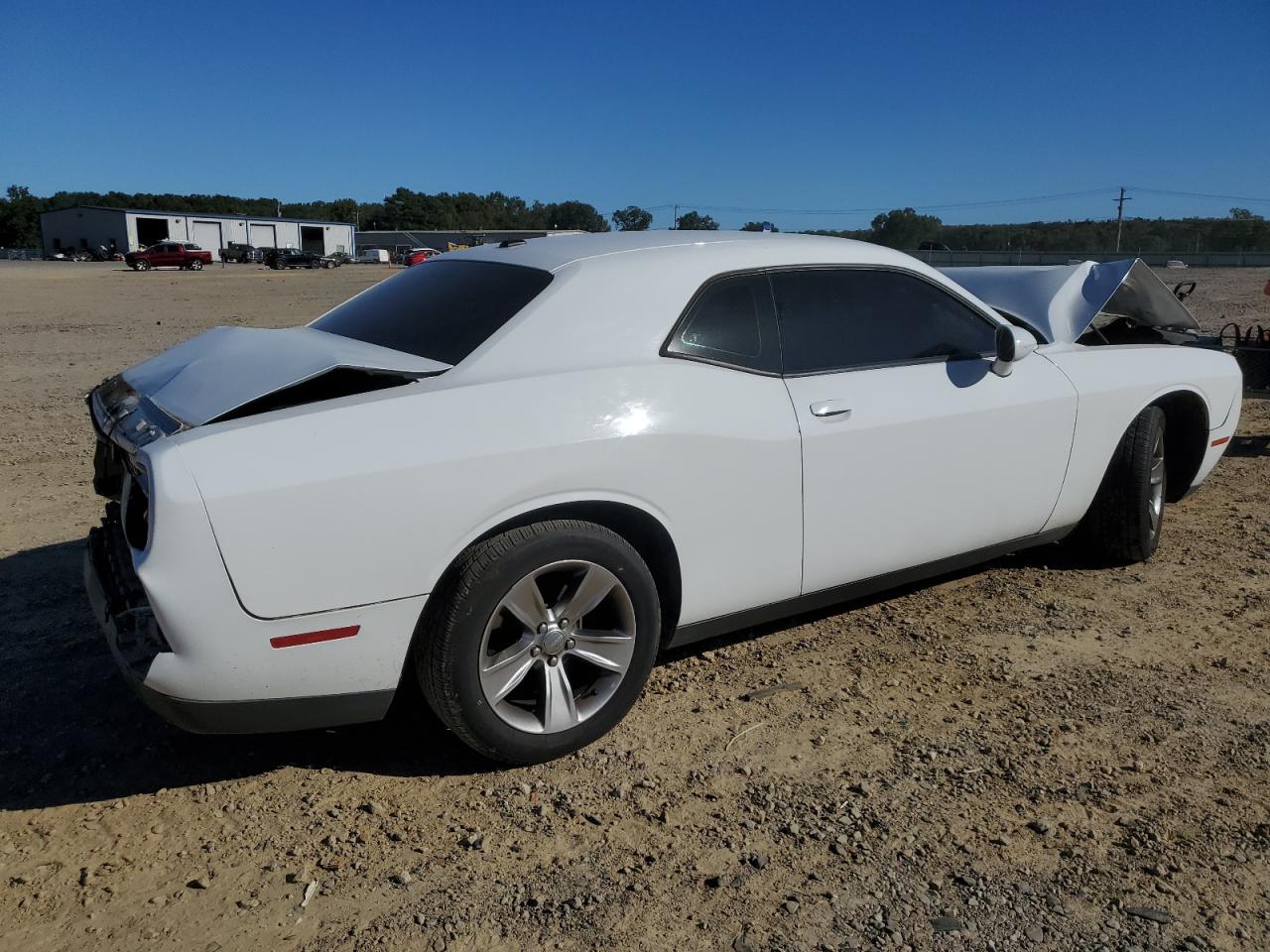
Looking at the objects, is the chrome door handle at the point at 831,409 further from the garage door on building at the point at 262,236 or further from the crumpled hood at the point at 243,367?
the garage door on building at the point at 262,236

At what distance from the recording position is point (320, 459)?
2.60 metres

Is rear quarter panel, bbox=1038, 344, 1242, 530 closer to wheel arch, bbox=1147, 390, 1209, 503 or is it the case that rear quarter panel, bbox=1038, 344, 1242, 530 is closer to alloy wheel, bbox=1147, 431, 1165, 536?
wheel arch, bbox=1147, 390, 1209, 503

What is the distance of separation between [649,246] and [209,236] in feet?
288

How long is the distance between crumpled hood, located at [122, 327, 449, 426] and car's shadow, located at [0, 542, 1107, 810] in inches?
43.2

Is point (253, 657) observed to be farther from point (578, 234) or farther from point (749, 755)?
point (578, 234)

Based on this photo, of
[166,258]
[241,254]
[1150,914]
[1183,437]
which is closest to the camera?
[1150,914]

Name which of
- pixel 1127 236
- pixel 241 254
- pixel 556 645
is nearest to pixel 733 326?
pixel 556 645

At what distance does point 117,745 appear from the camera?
10.5ft

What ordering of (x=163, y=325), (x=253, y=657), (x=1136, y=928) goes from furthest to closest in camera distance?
(x=163, y=325) < (x=253, y=657) < (x=1136, y=928)

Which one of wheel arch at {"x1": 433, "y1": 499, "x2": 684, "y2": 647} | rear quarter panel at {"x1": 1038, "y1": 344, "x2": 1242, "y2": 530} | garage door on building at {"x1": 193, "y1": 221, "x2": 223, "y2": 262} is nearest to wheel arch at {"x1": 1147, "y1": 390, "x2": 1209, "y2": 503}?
rear quarter panel at {"x1": 1038, "y1": 344, "x2": 1242, "y2": 530}

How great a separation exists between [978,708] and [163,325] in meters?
17.3

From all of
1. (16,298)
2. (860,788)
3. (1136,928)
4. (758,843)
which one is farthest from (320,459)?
(16,298)

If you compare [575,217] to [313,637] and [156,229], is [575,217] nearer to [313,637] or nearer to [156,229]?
[313,637]

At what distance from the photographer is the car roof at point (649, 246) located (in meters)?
3.55
